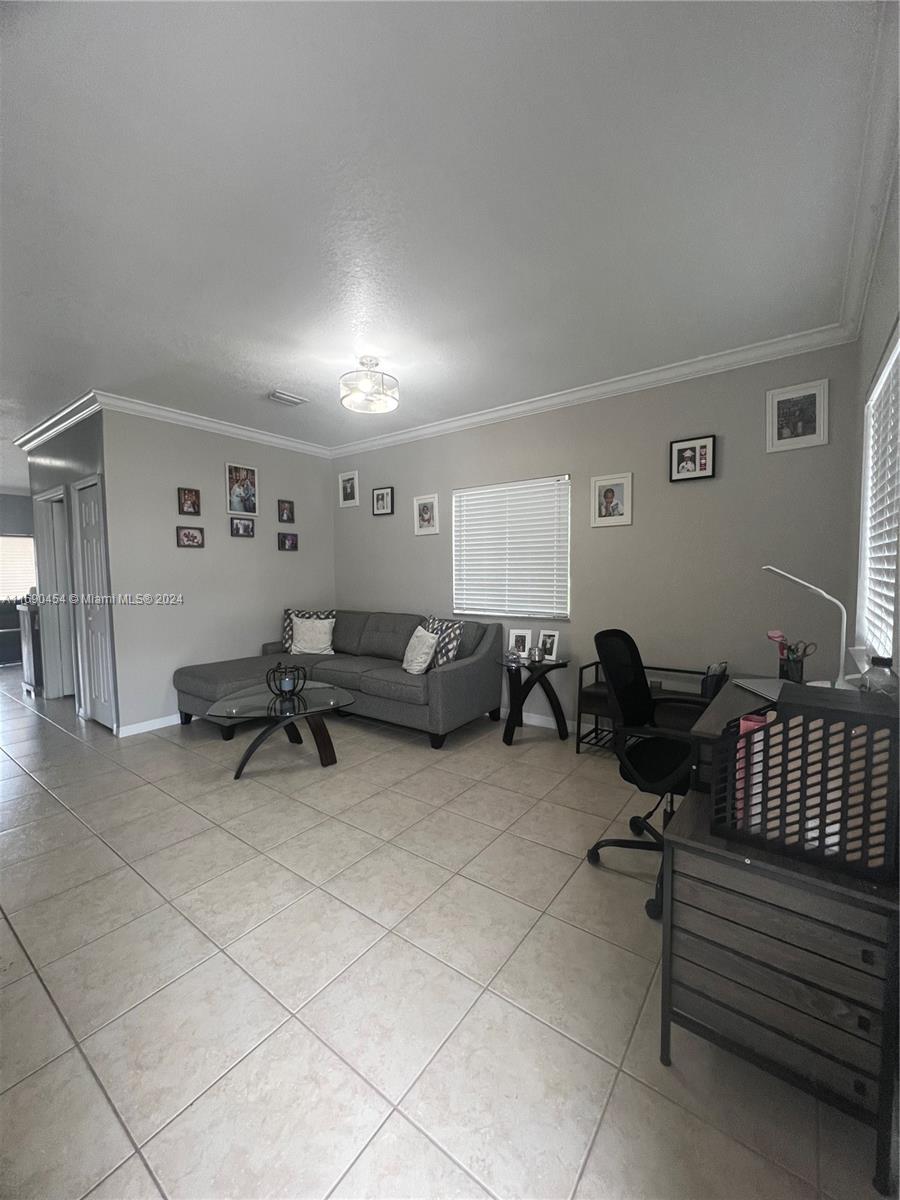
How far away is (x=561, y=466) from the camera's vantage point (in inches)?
150

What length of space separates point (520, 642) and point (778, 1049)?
3070mm

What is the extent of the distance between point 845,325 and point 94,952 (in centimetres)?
458

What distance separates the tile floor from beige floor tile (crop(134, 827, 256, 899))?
1 centimetres

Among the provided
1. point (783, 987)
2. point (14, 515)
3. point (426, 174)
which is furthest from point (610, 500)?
point (14, 515)

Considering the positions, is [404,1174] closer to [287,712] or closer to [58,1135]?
[58,1135]

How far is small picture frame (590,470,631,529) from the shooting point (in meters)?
3.51

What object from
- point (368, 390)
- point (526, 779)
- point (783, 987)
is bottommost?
point (526, 779)

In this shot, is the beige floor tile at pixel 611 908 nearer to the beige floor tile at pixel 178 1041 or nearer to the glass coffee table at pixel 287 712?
the beige floor tile at pixel 178 1041

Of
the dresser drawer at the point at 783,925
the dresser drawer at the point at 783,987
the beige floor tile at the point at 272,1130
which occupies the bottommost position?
the beige floor tile at the point at 272,1130

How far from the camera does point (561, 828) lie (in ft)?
7.97

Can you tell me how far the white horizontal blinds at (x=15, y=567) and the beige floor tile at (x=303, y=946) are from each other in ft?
27.9

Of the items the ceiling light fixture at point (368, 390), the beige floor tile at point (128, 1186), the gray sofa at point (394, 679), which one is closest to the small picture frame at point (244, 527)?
the gray sofa at point (394, 679)

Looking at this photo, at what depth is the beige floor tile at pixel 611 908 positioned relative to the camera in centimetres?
169

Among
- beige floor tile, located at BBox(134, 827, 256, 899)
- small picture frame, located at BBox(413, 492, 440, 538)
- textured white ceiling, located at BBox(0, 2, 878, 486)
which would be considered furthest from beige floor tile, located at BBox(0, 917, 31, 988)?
small picture frame, located at BBox(413, 492, 440, 538)
